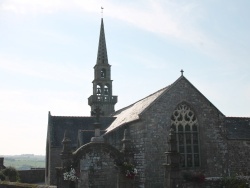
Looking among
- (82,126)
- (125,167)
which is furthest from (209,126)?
(82,126)

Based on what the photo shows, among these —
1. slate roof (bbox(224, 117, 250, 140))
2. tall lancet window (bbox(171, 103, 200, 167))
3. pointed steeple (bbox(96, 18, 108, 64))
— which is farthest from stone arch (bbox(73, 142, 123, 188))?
pointed steeple (bbox(96, 18, 108, 64))

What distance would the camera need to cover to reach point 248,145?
24312mm

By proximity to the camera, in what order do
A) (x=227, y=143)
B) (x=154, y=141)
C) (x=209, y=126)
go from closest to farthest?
(x=154, y=141), (x=209, y=126), (x=227, y=143)

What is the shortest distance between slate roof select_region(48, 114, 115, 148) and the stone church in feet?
12.5

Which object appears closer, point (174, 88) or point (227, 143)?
point (174, 88)

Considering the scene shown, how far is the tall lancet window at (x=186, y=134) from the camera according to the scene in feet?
68.7

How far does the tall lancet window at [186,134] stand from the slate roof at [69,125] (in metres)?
8.38

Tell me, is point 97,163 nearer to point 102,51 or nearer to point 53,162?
point 53,162

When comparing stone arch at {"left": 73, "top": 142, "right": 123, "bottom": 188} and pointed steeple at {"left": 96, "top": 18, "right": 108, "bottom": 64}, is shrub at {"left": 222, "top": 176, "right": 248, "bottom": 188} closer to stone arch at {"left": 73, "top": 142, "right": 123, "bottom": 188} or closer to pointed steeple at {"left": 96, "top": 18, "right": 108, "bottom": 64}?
stone arch at {"left": 73, "top": 142, "right": 123, "bottom": 188}

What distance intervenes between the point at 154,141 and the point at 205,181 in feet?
14.4

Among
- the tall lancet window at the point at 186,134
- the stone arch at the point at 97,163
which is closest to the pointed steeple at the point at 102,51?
the tall lancet window at the point at 186,134

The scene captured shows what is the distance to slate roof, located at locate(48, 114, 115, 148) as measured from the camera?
93.3 feet

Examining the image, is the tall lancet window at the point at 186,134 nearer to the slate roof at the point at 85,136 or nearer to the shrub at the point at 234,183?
the shrub at the point at 234,183

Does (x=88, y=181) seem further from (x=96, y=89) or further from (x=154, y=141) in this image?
(x=96, y=89)
